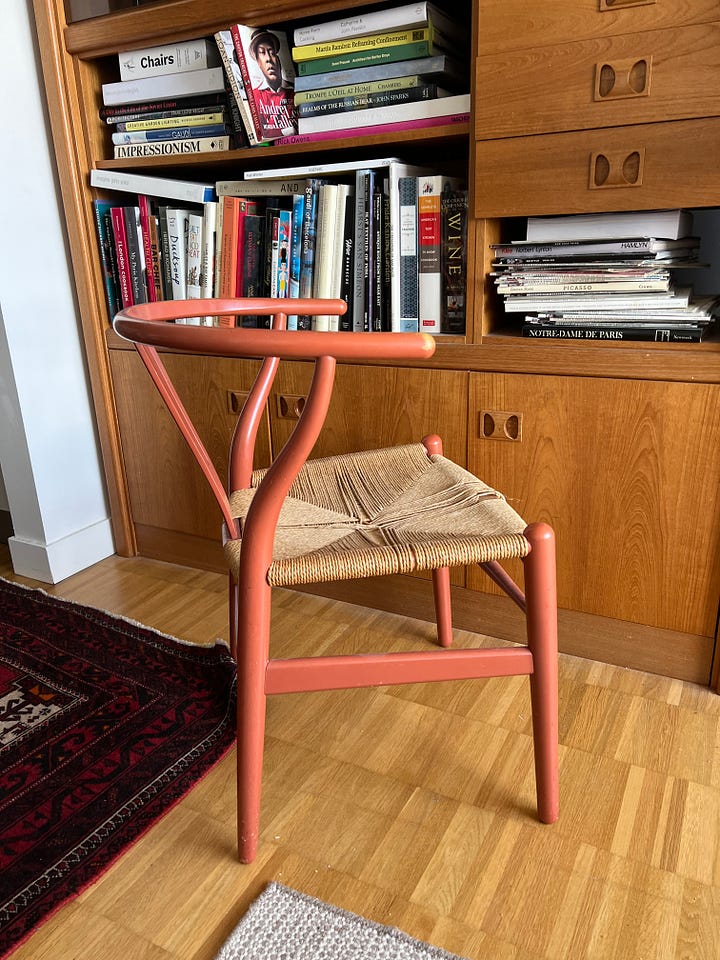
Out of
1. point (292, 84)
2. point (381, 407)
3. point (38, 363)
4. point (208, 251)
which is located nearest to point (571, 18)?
point (292, 84)

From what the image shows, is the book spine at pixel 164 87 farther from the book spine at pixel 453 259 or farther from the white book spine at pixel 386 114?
the book spine at pixel 453 259

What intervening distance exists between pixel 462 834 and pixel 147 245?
1.34m

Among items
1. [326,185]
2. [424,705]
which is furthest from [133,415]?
[424,705]

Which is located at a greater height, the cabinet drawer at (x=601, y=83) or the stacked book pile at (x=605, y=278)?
the cabinet drawer at (x=601, y=83)

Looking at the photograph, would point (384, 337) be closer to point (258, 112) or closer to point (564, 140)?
point (564, 140)

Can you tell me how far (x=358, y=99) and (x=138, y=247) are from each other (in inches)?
23.7

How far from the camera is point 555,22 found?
1120mm

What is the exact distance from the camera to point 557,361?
50.1 inches

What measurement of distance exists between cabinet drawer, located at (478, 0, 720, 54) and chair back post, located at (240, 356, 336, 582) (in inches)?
28.6

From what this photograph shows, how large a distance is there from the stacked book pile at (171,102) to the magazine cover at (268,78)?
8 cm

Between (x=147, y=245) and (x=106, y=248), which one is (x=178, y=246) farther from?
(x=106, y=248)

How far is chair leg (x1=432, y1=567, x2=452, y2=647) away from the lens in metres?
1.39

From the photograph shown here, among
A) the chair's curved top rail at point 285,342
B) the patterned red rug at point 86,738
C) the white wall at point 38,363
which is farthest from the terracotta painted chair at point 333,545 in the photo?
the white wall at point 38,363

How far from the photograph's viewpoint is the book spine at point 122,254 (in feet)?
5.42
